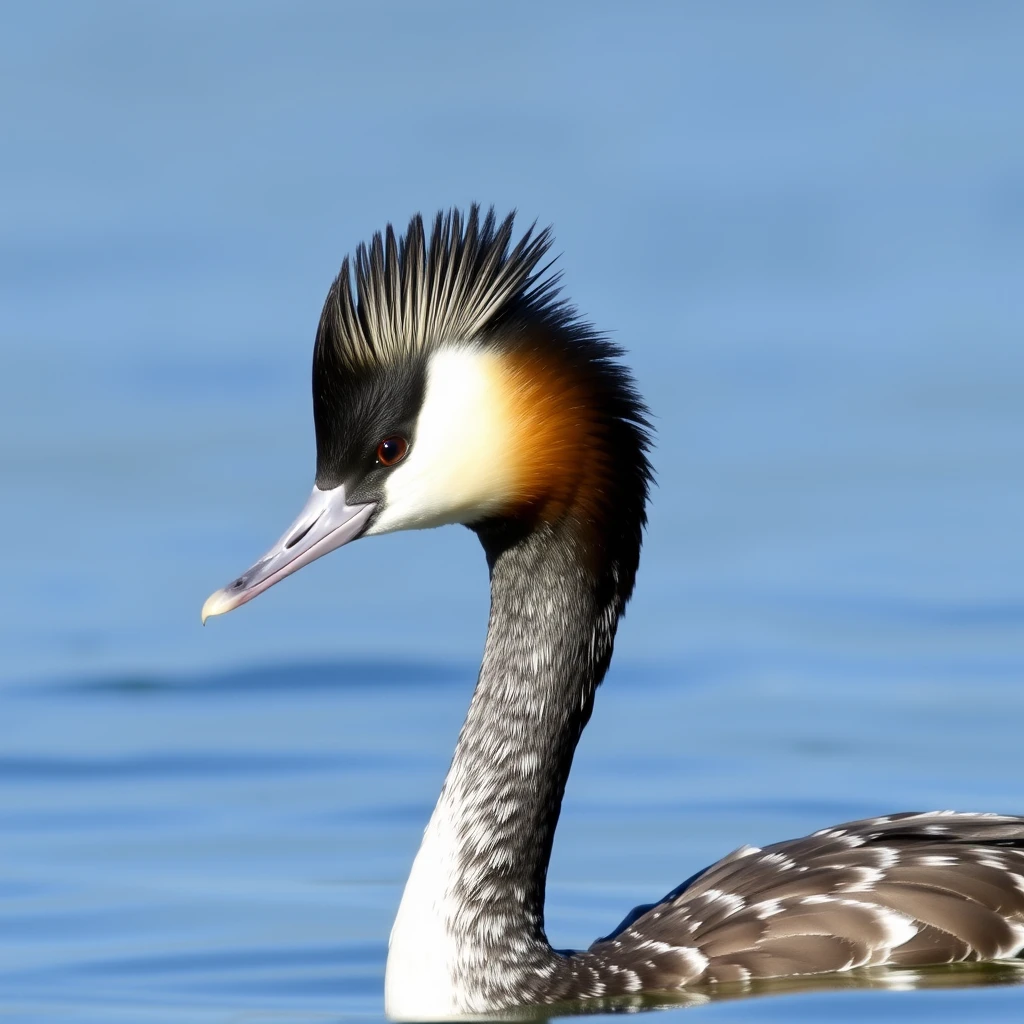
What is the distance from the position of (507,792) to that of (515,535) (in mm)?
806

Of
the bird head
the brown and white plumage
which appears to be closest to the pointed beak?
the bird head

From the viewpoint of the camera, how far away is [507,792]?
9750 mm

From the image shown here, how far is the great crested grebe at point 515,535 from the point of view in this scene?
9367 millimetres

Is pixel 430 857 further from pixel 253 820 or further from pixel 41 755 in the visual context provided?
pixel 41 755

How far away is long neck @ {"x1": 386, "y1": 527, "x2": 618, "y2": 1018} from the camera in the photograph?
950 cm

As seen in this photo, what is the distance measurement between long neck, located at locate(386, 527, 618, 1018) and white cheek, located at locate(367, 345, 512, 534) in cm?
29

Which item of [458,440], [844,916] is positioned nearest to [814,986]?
[844,916]

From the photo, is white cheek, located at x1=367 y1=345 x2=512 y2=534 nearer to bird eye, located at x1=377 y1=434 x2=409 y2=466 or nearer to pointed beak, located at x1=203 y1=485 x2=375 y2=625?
bird eye, located at x1=377 y1=434 x2=409 y2=466

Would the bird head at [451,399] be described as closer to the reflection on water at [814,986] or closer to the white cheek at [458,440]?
the white cheek at [458,440]

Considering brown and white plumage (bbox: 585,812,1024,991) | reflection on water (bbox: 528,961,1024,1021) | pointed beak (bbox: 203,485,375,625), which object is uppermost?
pointed beak (bbox: 203,485,375,625)

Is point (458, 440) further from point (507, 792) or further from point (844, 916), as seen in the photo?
point (844, 916)

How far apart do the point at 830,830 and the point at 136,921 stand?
2.53 meters

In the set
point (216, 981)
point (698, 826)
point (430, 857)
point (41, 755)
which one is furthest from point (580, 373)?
point (41, 755)

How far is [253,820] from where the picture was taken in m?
12.4
